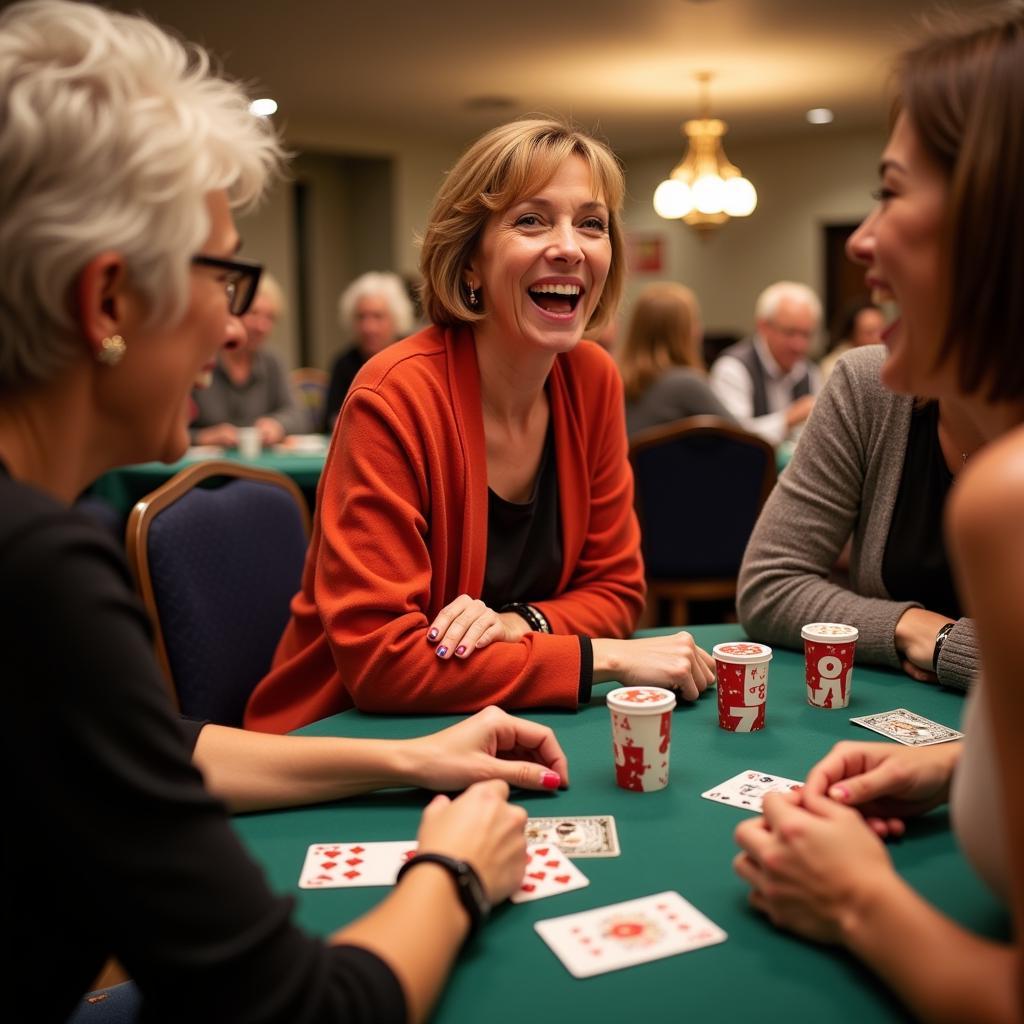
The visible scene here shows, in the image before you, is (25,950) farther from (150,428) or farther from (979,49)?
(979,49)

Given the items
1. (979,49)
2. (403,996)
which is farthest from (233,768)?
(979,49)

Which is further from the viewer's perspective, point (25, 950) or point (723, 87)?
point (723, 87)

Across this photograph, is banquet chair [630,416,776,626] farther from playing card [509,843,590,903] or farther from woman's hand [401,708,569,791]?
playing card [509,843,590,903]

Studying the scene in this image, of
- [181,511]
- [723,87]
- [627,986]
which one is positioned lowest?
[627,986]

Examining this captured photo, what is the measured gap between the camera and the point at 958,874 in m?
1.07

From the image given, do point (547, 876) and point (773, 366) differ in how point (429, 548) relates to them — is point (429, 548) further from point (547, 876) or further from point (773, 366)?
point (773, 366)

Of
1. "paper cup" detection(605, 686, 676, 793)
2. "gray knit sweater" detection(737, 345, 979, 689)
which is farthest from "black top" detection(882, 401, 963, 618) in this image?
"paper cup" detection(605, 686, 676, 793)

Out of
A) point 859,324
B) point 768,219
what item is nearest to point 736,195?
point 859,324

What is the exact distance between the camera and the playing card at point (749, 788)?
4.08 ft

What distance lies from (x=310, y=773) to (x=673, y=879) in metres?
0.44

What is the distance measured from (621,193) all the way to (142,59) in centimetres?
130

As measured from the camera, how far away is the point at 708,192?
889 cm

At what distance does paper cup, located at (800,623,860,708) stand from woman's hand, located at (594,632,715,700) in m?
0.15

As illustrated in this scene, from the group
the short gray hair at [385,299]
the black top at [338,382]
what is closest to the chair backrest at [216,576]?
the black top at [338,382]
